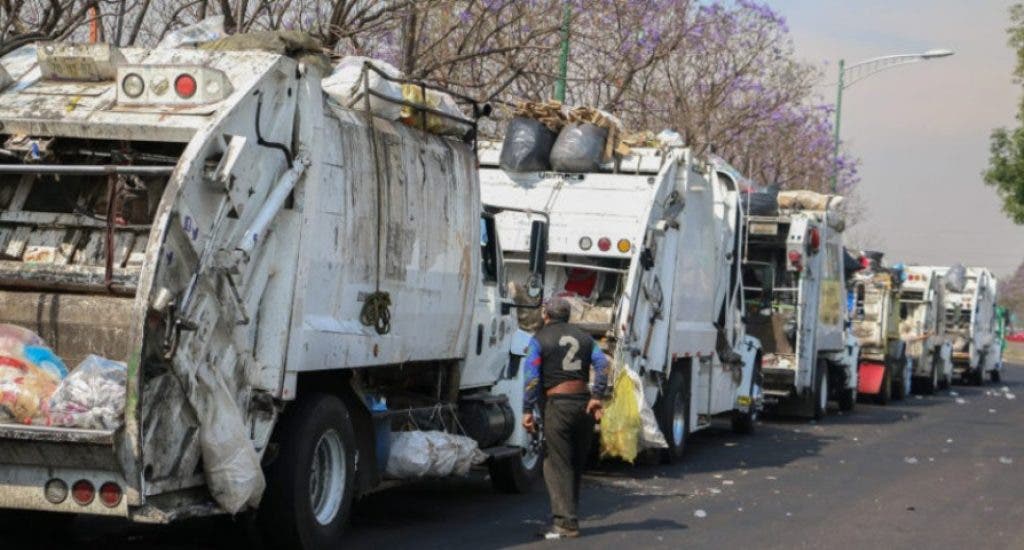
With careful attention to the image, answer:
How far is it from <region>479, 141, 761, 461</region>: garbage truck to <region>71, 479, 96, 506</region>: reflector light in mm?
6709

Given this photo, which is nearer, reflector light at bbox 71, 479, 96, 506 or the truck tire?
reflector light at bbox 71, 479, 96, 506

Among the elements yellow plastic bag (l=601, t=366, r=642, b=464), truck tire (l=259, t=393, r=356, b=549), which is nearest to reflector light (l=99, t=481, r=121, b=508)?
truck tire (l=259, t=393, r=356, b=549)

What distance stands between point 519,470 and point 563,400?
226 centimetres

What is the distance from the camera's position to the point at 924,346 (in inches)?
1169

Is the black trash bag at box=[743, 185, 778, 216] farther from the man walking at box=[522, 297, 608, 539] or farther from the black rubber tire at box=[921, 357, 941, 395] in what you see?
the black rubber tire at box=[921, 357, 941, 395]

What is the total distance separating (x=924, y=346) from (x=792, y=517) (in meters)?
19.4

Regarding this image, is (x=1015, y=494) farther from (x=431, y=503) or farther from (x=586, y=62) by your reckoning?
(x=586, y=62)

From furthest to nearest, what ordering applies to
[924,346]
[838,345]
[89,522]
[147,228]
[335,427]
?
1. [924,346]
2. [838,345]
3. [89,522]
4. [335,427]
5. [147,228]

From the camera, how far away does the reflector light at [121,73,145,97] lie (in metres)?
8.05

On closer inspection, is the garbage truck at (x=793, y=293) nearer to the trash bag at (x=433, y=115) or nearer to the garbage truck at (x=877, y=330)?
the garbage truck at (x=877, y=330)

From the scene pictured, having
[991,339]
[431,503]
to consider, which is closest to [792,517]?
[431,503]

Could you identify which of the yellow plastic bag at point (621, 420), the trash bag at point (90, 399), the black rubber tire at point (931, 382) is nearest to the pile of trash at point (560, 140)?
the yellow plastic bag at point (621, 420)

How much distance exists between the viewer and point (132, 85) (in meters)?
8.08

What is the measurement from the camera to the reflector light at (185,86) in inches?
310
